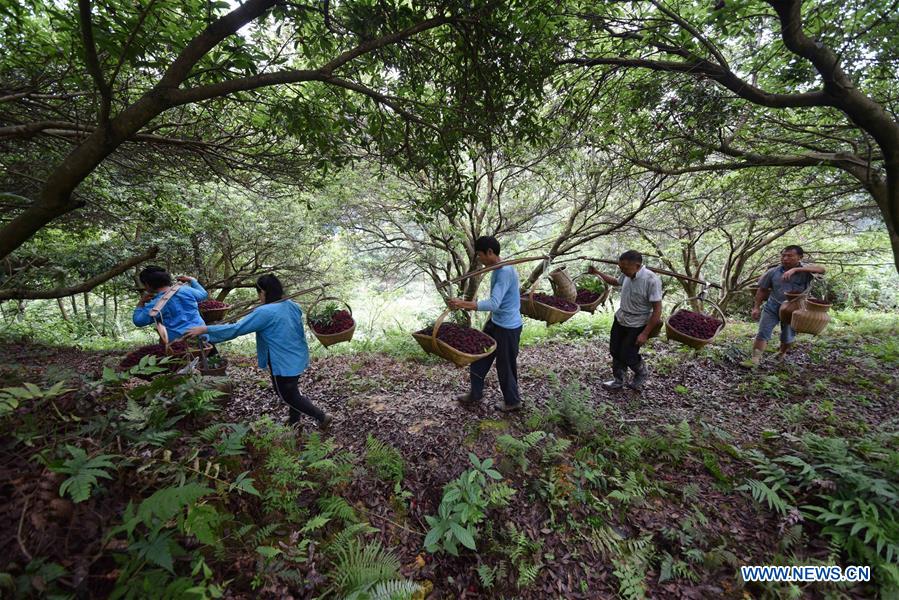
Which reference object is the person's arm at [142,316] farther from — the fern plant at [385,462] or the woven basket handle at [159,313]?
the fern plant at [385,462]

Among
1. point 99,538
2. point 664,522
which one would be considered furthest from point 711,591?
point 99,538

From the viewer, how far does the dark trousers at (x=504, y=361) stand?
171 inches

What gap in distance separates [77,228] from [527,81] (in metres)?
9.72

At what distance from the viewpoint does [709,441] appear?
4156 mm

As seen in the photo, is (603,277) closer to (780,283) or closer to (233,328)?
(780,283)

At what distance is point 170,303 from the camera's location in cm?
425

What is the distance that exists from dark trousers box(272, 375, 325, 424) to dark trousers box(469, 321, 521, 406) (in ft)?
6.53

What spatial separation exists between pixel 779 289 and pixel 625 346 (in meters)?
3.03

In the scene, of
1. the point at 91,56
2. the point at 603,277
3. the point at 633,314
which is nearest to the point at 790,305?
the point at 633,314

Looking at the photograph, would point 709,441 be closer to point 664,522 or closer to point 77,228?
point 664,522

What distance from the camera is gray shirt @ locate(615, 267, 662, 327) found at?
15.8 ft

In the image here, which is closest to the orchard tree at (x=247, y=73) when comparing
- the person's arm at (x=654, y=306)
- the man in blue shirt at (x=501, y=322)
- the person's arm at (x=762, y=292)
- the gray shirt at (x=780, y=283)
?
the man in blue shirt at (x=501, y=322)

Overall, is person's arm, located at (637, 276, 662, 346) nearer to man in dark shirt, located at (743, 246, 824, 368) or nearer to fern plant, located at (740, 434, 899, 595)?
fern plant, located at (740, 434, 899, 595)

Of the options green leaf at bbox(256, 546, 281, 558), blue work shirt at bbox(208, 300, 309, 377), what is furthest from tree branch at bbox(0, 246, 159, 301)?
green leaf at bbox(256, 546, 281, 558)
